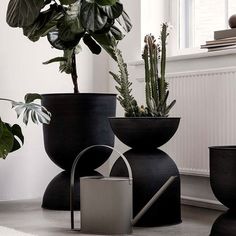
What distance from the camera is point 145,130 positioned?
2557 millimetres

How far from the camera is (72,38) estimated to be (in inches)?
110

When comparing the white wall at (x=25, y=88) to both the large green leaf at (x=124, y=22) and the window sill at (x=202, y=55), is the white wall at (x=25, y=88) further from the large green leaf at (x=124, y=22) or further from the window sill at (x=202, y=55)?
the large green leaf at (x=124, y=22)

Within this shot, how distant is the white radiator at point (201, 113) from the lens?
2904 millimetres

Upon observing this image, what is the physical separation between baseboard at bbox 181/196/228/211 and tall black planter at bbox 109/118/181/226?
1.65 ft

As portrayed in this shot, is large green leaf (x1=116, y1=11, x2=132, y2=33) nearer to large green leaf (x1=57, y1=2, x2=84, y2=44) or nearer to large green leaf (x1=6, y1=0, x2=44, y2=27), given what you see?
large green leaf (x1=57, y1=2, x2=84, y2=44)

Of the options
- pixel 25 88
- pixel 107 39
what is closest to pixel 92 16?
pixel 107 39

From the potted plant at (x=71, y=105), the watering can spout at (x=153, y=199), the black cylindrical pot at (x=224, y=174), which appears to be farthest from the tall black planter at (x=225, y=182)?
the potted plant at (x=71, y=105)

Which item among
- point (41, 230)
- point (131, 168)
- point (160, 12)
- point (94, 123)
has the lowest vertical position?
point (41, 230)

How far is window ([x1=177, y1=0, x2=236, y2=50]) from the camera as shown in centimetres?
339

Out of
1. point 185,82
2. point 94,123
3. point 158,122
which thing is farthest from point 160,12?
point 158,122

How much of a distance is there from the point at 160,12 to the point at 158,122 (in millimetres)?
1309

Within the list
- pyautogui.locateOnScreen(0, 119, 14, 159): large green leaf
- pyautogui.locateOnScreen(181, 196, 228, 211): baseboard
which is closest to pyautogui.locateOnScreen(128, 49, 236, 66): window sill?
pyautogui.locateOnScreen(181, 196, 228, 211): baseboard

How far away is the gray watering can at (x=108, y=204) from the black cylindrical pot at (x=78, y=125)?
695 mm

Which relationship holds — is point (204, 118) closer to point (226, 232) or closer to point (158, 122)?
point (158, 122)
